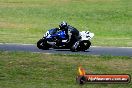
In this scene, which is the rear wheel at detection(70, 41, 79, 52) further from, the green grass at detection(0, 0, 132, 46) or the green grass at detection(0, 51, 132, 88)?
the green grass at detection(0, 0, 132, 46)

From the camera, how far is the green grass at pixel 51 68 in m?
16.6

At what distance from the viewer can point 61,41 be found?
27531 millimetres

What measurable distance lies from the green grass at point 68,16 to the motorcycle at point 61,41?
13.2 meters

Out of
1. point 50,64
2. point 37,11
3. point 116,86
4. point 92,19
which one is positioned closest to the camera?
point 116,86

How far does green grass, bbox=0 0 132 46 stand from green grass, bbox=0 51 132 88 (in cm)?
1840

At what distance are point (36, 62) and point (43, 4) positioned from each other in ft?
156

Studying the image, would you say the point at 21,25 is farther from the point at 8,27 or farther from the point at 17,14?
the point at 17,14

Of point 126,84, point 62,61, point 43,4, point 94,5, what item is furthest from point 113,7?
point 126,84

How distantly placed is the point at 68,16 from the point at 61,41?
2956 cm

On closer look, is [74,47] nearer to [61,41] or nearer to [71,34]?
[71,34]

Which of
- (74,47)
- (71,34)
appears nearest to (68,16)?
(71,34)

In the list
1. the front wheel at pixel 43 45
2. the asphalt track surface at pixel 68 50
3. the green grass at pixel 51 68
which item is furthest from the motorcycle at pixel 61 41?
the green grass at pixel 51 68

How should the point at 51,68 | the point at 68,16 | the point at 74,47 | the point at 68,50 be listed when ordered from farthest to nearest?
the point at 68,16, the point at 68,50, the point at 74,47, the point at 51,68

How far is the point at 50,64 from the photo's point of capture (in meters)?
20.1
